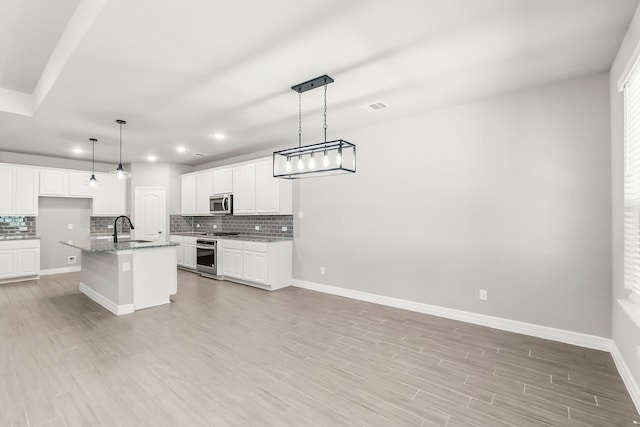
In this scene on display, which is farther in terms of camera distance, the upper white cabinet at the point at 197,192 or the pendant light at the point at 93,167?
the upper white cabinet at the point at 197,192

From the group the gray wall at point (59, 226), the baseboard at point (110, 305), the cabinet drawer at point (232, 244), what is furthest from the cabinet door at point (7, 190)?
the cabinet drawer at point (232, 244)

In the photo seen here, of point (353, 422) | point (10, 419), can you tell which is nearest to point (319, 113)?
point (353, 422)

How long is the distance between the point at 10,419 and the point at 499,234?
443 centimetres

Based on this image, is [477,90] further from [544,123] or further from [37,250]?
[37,250]

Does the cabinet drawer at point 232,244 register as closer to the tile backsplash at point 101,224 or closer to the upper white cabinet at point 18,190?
the tile backsplash at point 101,224

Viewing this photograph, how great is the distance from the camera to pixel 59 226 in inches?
272

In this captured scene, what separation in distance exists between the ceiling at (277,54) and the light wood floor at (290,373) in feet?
8.60

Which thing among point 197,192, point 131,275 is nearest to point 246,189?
point 197,192

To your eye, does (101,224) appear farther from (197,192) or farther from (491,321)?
(491,321)

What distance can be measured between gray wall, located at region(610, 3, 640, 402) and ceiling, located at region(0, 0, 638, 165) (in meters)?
0.17

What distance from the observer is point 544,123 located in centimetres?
326

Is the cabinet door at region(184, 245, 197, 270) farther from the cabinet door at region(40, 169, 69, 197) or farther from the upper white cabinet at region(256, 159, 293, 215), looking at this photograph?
the cabinet door at region(40, 169, 69, 197)

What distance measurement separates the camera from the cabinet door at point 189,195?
7.44m

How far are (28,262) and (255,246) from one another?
4584 mm
